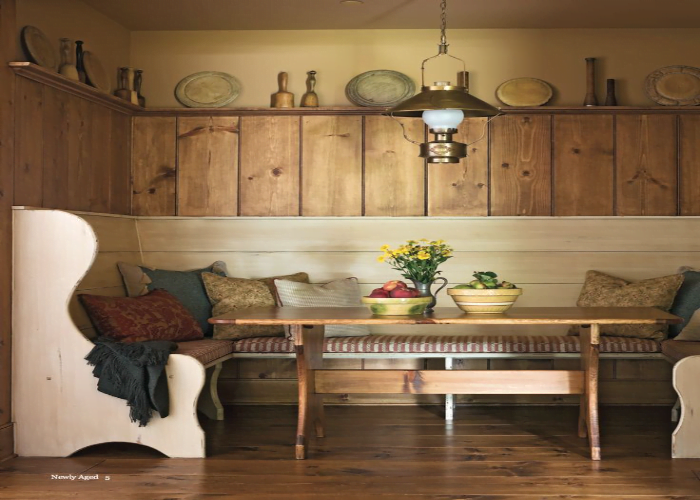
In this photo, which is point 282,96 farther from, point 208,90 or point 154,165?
point 154,165

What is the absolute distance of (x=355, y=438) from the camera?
4895 mm

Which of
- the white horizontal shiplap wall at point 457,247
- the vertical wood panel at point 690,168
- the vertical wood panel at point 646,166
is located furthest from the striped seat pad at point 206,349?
the vertical wood panel at point 690,168

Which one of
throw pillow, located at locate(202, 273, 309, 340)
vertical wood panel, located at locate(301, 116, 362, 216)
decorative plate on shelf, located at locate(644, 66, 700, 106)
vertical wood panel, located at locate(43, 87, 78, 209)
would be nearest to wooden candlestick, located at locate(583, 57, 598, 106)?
decorative plate on shelf, located at locate(644, 66, 700, 106)

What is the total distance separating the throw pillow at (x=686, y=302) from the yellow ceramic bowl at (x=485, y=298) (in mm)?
1613

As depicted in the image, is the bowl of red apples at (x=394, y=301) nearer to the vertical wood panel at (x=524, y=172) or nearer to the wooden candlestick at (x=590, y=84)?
the vertical wood panel at (x=524, y=172)

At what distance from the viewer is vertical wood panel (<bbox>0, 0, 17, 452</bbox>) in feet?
14.7

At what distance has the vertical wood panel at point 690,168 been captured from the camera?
20.3 ft

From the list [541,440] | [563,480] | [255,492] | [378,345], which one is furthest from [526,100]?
[255,492]

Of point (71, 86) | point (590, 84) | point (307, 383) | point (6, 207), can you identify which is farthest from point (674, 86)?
point (6, 207)

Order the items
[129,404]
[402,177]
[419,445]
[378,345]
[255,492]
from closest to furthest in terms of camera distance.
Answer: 1. [255,492]
2. [129,404]
3. [419,445]
4. [378,345]
5. [402,177]

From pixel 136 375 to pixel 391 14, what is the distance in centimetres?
309

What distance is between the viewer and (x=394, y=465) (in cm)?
428

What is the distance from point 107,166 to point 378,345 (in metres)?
2.14

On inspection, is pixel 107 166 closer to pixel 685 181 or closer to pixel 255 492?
pixel 255 492
